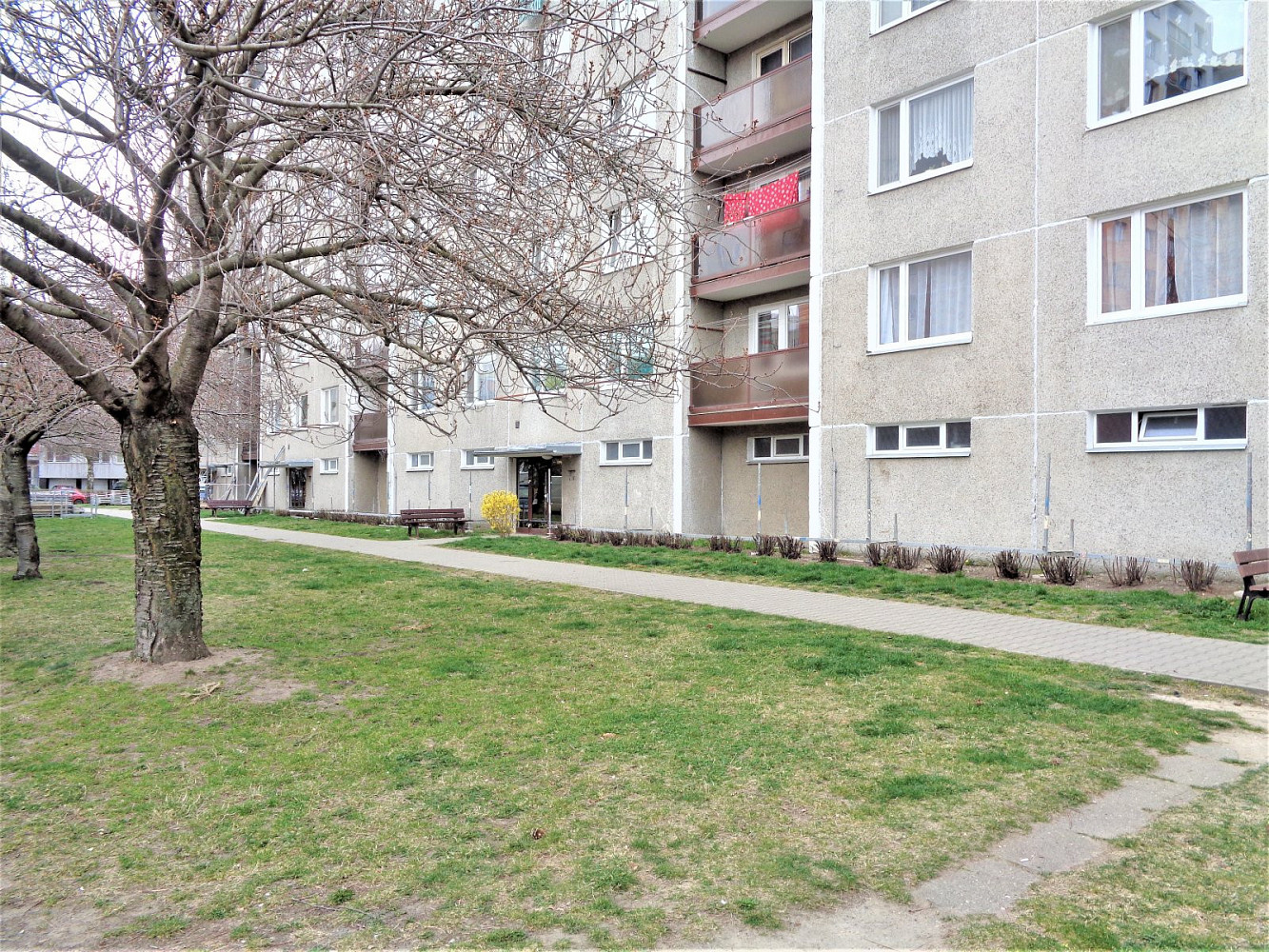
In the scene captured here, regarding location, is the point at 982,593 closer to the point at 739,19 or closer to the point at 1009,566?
the point at 1009,566

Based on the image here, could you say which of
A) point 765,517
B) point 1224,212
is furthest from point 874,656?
point 765,517

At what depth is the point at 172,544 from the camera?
7191mm

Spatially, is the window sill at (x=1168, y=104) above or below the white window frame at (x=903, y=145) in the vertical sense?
below

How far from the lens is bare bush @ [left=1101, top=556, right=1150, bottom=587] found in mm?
11180

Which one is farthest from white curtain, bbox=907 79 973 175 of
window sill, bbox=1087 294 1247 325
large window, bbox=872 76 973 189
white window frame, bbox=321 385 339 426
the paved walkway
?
white window frame, bbox=321 385 339 426

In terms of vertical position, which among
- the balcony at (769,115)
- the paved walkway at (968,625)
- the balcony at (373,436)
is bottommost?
the paved walkway at (968,625)

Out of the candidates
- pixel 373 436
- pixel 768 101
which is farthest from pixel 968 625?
pixel 373 436

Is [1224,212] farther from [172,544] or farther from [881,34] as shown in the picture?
[172,544]

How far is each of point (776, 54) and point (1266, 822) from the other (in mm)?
19928

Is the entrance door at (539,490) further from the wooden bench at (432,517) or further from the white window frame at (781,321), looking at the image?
the white window frame at (781,321)

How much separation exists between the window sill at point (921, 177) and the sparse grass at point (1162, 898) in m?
12.9

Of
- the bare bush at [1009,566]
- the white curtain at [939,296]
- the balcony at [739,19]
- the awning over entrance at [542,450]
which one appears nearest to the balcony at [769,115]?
the balcony at [739,19]

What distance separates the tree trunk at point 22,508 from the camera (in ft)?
45.1

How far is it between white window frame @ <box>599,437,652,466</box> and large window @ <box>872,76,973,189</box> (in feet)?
27.3
